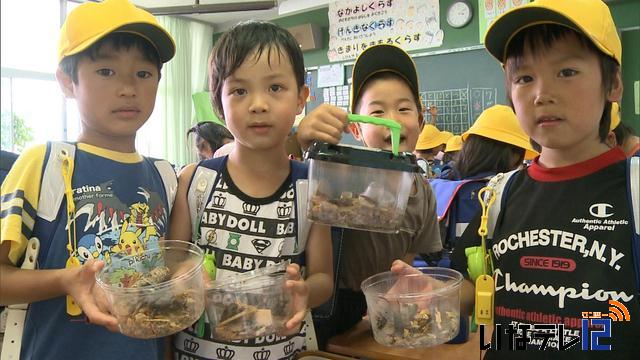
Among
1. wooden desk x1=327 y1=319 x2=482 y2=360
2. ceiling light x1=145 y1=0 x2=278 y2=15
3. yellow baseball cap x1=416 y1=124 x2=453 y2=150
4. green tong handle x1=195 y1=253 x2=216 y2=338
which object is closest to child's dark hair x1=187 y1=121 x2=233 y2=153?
ceiling light x1=145 y1=0 x2=278 y2=15

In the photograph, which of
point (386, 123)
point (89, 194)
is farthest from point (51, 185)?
point (386, 123)

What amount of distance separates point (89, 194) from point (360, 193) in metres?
0.62

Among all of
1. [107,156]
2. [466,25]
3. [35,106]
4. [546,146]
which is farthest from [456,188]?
[35,106]

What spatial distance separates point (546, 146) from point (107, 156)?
1042 mm

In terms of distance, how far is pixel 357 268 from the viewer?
1.41 metres

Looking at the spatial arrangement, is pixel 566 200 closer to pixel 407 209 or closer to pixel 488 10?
pixel 407 209

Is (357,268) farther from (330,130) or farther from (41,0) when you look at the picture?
(41,0)

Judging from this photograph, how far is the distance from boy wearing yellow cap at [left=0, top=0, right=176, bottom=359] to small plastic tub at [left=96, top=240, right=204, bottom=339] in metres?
0.04

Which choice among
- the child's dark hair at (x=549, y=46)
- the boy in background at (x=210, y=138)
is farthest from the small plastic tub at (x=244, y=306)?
the boy in background at (x=210, y=138)

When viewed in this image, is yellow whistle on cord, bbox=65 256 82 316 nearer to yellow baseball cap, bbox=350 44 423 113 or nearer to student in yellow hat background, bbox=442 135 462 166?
yellow baseball cap, bbox=350 44 423 113

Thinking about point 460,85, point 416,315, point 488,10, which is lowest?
point 416,315

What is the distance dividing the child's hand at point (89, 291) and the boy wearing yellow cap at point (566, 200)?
0.85 meters

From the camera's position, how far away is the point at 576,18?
1.02m

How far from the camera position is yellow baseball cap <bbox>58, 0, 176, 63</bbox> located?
43.6 inches
